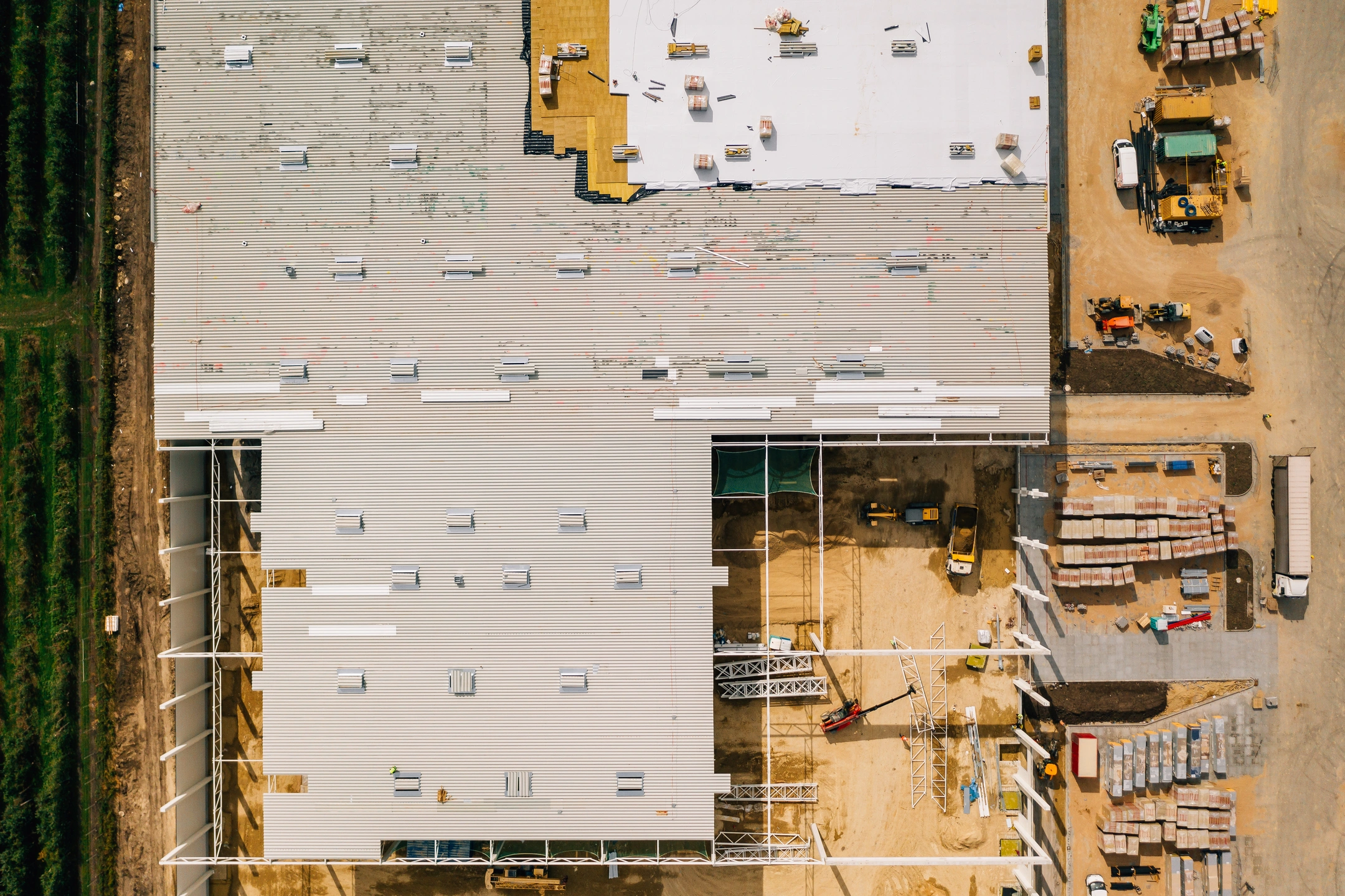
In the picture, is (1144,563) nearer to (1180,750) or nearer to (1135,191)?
(1180,750)

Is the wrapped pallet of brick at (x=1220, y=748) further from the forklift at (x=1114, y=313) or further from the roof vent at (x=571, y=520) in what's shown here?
the roof vent at (x=571, y=520)

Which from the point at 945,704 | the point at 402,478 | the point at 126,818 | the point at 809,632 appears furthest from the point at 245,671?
the point at 945,704

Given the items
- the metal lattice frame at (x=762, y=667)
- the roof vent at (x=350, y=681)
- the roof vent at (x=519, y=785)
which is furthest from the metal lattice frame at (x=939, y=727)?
the roof vent at (x=350, y=681)

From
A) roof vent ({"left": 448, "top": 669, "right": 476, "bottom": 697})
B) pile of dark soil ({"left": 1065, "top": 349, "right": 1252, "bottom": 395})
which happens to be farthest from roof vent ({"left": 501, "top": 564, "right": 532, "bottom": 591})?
pile of dark soil ({"left": 1065, "top": 349, "right": 1252, "bottom": 395})

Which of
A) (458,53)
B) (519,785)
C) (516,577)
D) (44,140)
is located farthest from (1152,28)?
(44,140)

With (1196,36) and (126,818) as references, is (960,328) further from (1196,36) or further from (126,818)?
(126,818)

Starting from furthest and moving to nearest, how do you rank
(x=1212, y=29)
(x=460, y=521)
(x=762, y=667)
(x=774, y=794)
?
1. (x=774, y=794)
2. (x=762, y=667)
3. (x=1212, y=29)
4. (x=460, y=521)
